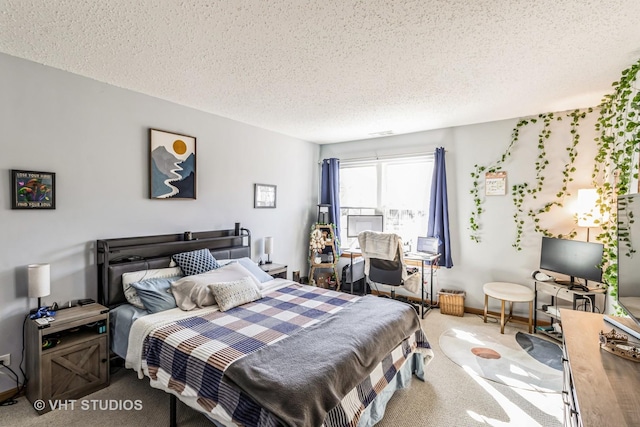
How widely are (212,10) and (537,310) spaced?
4235 millimetres

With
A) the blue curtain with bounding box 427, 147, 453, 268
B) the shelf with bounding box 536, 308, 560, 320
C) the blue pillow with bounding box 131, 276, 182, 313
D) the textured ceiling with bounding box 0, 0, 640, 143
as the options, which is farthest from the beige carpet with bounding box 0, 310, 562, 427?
the textured ceiling with bounding box 0, 0, 640, 143

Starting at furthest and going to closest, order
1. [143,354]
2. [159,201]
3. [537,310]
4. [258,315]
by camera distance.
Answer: [537,310] < [159,201] < [258,315] < [143,354]

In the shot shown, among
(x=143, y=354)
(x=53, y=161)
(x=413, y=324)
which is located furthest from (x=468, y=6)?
(x=53, y=161)

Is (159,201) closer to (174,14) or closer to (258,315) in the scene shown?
(258,315)

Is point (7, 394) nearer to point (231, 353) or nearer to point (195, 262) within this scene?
point (195, 262)

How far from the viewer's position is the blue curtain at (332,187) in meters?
5.19

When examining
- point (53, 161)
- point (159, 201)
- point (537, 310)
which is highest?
point (53, 161)

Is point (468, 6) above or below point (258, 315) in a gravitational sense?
above

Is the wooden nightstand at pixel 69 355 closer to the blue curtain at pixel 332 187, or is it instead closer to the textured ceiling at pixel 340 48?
the textured ceiling at pixel 340 48

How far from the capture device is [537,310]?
136 inches

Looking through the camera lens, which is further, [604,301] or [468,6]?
[604,301]

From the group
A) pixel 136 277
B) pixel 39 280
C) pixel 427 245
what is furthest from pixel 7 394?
pixel 427 245

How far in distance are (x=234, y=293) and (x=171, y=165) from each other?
1.62 metres

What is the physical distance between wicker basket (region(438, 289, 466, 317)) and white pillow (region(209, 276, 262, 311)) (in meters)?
2.60
